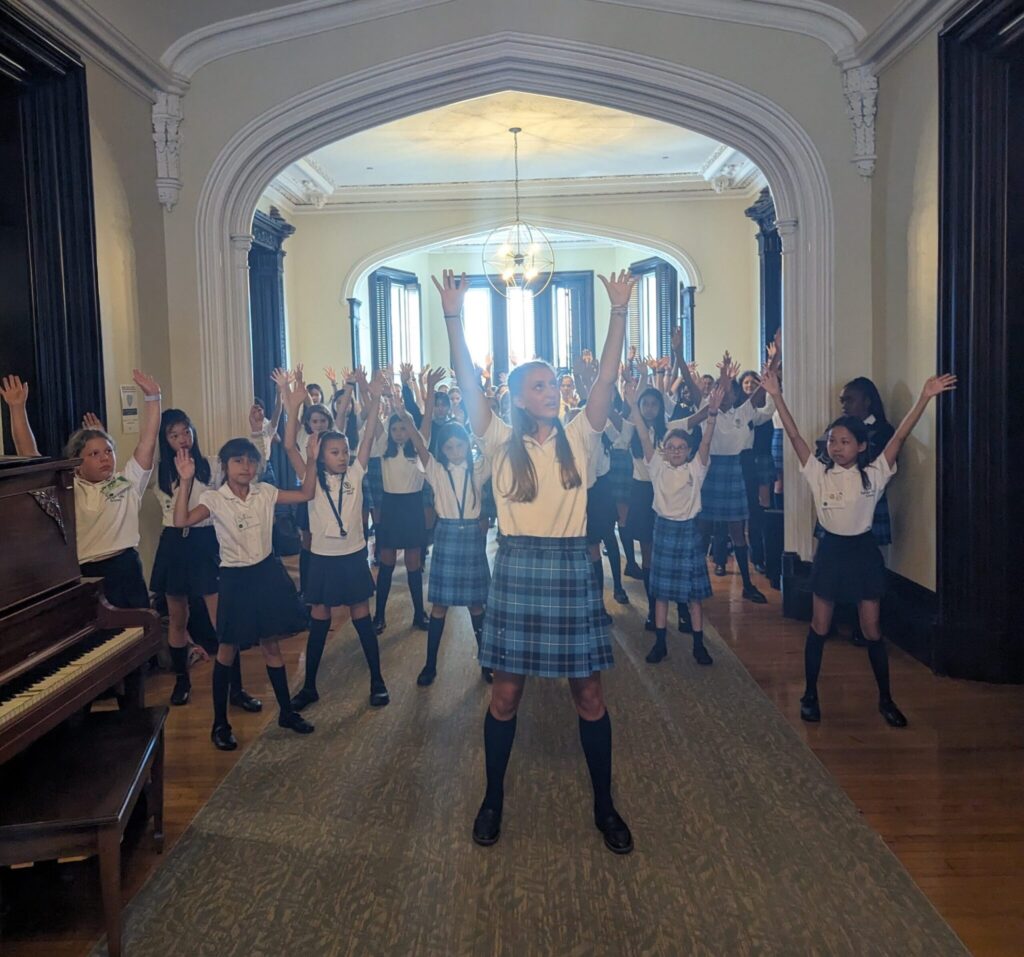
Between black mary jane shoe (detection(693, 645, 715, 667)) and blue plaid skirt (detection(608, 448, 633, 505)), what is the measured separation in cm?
192

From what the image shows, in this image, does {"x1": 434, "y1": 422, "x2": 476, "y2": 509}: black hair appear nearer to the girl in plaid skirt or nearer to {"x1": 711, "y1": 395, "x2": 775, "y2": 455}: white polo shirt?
the girl in plaid skirt

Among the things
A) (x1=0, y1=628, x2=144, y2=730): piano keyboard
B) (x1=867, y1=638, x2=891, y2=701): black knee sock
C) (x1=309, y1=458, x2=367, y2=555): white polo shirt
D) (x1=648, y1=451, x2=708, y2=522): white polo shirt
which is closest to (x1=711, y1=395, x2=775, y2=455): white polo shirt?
(x1=648, y1=451, x2=708, y2=522): white polo shirt

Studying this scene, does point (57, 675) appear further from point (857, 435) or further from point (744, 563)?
point (744, 563)

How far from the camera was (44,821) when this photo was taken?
83.4 inches

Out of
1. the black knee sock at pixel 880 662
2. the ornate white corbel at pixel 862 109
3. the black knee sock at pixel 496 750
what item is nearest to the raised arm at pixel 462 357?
the black knee sock at pixel 496 750

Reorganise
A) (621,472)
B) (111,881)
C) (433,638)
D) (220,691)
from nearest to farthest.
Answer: (111,881), (220,691), (433,638), (621,472)

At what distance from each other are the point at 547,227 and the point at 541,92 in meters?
4.90

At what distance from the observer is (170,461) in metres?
4.46

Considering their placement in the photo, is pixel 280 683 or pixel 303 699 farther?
pixel 303 699

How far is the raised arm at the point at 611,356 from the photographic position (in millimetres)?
2713

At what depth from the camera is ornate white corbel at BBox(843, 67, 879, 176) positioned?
5.16 metres

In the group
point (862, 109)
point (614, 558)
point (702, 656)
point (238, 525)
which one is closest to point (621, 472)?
point (614, 558)

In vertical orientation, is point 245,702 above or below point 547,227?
below

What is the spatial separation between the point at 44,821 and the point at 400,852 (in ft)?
3.47
